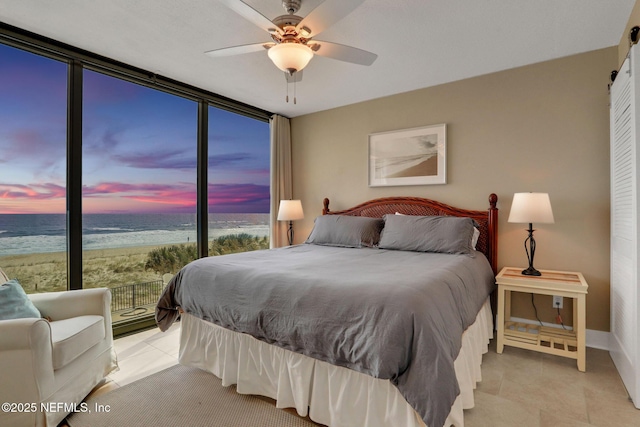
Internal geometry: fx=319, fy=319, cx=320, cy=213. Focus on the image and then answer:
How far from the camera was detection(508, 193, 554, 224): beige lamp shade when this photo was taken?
2.64 m

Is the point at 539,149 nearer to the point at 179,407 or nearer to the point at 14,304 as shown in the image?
the point at 179,407

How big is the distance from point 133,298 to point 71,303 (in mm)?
1490

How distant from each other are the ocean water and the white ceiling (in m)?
1.57

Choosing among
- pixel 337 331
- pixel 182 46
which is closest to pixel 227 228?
pixel 182 46

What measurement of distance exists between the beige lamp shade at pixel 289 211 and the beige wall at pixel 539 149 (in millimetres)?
1186

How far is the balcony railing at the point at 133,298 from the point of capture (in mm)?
3422

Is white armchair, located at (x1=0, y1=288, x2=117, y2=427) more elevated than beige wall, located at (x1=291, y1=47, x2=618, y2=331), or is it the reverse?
beige wall, located at (x1=291, y1=47, x2=618, y2=331)

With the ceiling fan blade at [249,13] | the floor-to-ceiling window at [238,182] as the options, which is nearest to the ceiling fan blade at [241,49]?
the ceiling fan blade at [249,13]

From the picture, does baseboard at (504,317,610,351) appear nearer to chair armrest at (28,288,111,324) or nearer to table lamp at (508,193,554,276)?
table lamp at (508,193,554,276)

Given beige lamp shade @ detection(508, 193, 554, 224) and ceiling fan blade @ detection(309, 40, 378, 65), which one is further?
beige lamp shade @ detection(508, 193, 554, 224)

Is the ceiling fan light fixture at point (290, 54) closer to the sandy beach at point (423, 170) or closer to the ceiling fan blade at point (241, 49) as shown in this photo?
the ceiling fan blade at point (241, 49)

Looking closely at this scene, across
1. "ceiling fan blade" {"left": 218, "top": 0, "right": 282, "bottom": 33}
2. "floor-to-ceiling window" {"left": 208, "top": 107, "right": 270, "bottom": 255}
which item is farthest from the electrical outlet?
"floor-to-ceiling window" {"left": 208, "top": 107, "right": 270, "bottom": 255}

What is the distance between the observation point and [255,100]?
4160mm

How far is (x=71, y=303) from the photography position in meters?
2.17
